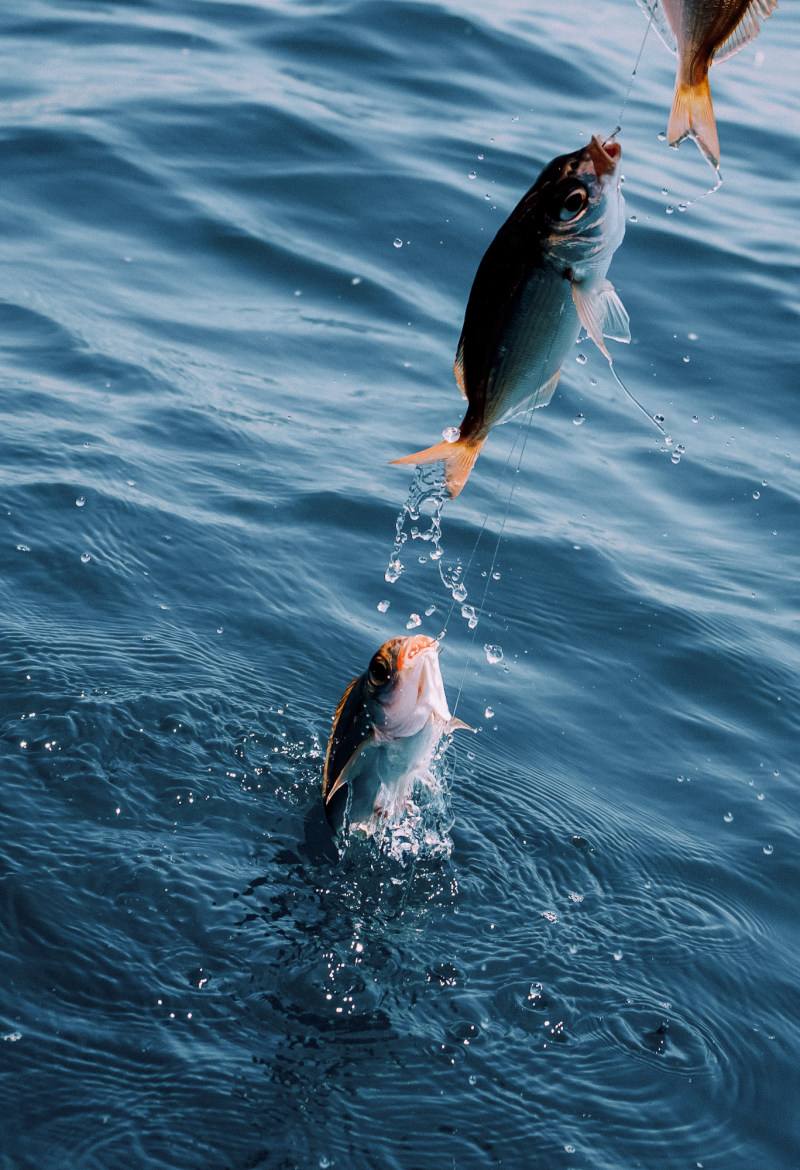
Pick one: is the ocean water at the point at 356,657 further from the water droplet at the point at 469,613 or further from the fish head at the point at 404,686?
the fish head at the point at 404,686

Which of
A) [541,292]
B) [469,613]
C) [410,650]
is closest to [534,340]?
[541,292]

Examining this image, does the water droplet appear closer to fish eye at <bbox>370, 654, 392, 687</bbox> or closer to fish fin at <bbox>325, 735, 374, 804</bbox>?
fish fin at <bbox>325, 735, 374, 804</bbox>

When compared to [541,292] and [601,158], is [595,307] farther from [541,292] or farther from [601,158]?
[601,158]

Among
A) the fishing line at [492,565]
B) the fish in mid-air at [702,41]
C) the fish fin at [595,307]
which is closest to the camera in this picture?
the fish in mid-air at [702,41]

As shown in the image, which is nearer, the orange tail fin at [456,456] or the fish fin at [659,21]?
the fish fin at [659,21]

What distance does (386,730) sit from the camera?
459 centimetres

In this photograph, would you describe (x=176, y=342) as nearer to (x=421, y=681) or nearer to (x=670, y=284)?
(x=670, y=284)

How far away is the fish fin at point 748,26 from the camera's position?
3.03m

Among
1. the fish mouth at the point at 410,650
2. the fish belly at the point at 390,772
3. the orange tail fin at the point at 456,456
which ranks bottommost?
the fish belly at the point at 390,772

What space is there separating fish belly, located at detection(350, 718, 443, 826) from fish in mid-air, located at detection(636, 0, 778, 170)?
2140 millimetres

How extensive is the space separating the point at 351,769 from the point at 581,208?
215cm

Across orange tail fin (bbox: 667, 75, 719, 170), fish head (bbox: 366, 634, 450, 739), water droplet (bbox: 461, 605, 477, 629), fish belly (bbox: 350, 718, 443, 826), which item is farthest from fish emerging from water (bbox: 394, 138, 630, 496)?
water droplet (bbox: 461, 605, 477, 629)

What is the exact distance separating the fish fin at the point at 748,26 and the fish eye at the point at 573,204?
0.39 meters

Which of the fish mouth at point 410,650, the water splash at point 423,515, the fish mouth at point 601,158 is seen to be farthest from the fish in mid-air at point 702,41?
the water splash at point 423,515
